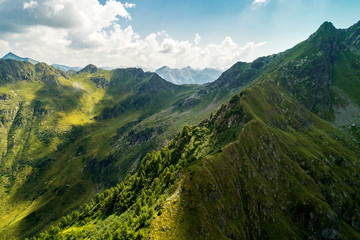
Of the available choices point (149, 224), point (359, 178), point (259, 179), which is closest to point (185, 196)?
point (149, 224)

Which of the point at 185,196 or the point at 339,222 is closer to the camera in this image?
the point at 185,196

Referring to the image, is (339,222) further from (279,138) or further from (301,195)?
(279,138)

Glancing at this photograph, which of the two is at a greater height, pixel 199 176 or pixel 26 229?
pixel 199 176

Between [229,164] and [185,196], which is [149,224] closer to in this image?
[185,196]

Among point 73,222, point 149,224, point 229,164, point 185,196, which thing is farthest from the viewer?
point 73,222

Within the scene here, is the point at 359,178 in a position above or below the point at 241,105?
below

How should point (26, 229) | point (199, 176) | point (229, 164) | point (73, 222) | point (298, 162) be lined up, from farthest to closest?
point (26, 229), point (73, 222), point (298, 162), point (229, 164), point (199, 176)

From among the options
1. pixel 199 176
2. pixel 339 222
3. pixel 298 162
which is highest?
pixel 199 176

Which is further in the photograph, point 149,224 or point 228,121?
point 228,121

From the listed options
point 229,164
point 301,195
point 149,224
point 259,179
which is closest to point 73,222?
point 149,224
